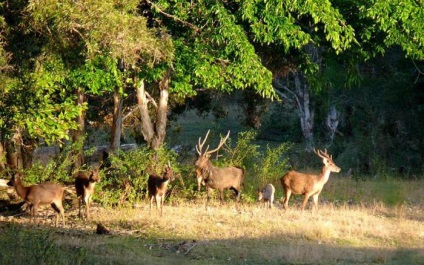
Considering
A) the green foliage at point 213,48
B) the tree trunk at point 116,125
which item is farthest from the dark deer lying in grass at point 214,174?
the tree trunk at point 116,125

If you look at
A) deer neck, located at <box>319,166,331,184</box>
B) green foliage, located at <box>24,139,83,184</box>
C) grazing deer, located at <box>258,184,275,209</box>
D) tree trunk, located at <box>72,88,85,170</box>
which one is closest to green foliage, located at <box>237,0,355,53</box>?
deer neck, located at <box>319,166,331,184</box>

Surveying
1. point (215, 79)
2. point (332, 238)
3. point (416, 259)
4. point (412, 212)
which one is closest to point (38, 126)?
point (215, 79)

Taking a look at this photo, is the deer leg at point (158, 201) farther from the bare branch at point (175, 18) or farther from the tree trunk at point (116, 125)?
the bare branch at point (175, 18)

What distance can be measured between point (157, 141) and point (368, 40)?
5.81 metres

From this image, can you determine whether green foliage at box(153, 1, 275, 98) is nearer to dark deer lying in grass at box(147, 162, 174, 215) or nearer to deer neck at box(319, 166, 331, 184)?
dark deer lying in grass at box(147, 162, 174, 215)

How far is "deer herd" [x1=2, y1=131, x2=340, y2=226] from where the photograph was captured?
17.9 metres

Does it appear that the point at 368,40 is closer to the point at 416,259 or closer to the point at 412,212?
the point at 412,212

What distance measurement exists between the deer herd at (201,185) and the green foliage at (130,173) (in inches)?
25.2

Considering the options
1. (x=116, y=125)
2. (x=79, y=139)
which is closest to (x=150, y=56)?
(x=79, y=139)

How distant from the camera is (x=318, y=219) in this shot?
1856 centimetres

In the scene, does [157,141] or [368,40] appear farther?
[157,141]

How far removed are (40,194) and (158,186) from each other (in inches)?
108

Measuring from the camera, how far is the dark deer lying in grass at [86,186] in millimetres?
18266

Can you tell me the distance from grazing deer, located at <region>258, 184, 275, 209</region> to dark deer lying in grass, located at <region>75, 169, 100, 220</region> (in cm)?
429
